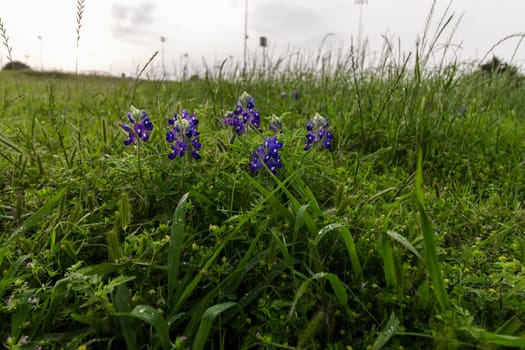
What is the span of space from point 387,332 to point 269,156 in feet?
2.70

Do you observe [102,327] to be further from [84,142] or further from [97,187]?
[84,142]

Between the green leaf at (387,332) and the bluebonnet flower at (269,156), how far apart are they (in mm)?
743

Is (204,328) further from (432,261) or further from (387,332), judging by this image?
(432,261)

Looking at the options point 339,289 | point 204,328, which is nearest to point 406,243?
point 339,289

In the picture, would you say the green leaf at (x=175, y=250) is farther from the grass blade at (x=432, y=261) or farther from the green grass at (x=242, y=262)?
the grass blade at (x=432, y=261)

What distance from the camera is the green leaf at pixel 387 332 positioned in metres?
1.13

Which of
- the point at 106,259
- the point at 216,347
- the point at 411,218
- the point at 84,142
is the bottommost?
the point at 216,347

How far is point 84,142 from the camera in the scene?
96.0 inches

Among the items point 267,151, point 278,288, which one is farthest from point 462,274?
point 267,151

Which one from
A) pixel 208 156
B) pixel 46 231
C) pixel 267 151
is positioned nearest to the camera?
pixel 46 231

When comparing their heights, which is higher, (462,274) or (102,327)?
(462,274)

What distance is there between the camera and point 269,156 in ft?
5.59

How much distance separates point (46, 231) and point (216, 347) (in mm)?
811

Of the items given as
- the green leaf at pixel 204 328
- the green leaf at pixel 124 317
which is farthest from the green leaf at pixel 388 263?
the green leaf at pixel 124 317
